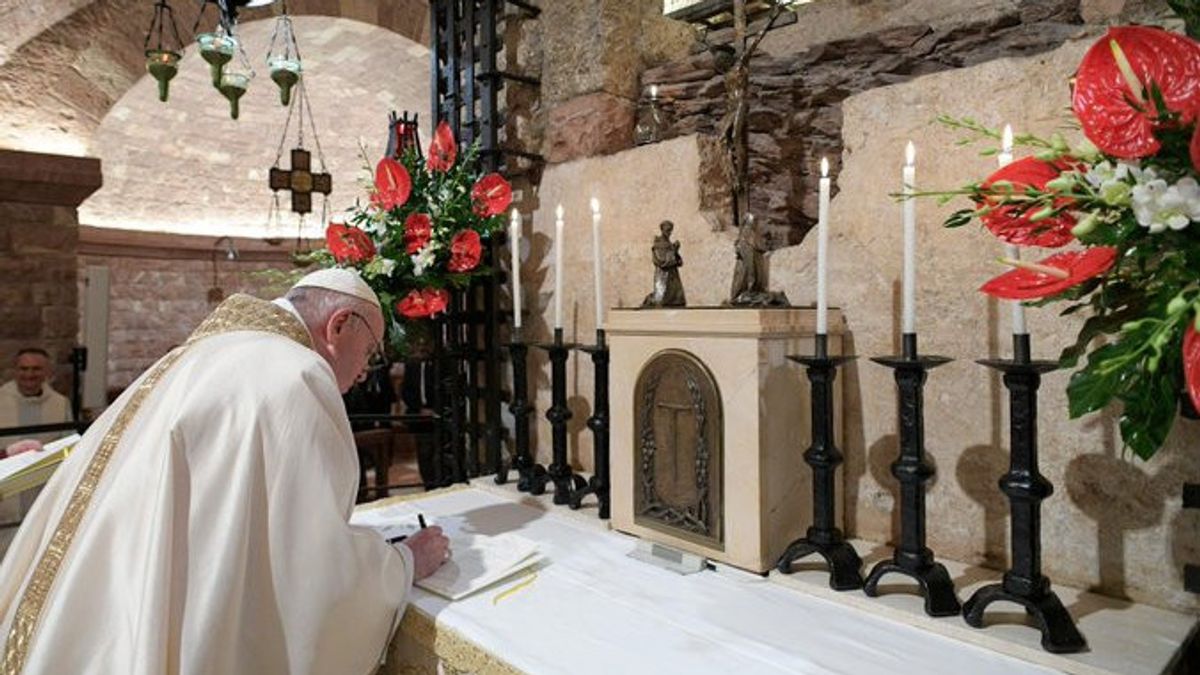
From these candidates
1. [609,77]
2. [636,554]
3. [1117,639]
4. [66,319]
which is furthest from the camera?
[66,319]

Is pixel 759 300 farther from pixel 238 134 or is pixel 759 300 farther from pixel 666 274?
pixel 238 134

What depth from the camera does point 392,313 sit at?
2.42 metres

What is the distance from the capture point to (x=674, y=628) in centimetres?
141

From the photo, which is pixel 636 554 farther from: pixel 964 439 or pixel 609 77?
pixel 609 77

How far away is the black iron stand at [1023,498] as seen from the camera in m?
1.30

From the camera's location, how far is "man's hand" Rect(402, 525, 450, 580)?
1.68 m

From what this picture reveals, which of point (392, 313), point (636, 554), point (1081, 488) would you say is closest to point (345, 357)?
point (392, 313)

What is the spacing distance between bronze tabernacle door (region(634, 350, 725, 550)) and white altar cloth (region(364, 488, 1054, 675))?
14 centimetres

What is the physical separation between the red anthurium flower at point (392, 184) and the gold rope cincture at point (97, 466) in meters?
0.74

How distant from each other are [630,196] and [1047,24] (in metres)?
1.36

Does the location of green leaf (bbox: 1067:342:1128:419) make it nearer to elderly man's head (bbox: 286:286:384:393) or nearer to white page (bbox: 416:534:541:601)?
white page (bbox: 416:534:541:601)

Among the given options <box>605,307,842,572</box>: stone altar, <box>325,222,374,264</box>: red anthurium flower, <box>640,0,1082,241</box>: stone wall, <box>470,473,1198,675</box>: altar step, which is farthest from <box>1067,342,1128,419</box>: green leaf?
<box>325,222,374,264</box>: red anthurium flower

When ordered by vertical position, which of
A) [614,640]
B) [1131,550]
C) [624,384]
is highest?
[624,384]

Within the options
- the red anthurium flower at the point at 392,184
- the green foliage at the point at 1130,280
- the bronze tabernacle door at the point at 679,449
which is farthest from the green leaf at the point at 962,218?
the red anthurium flower at the point at 392,184
